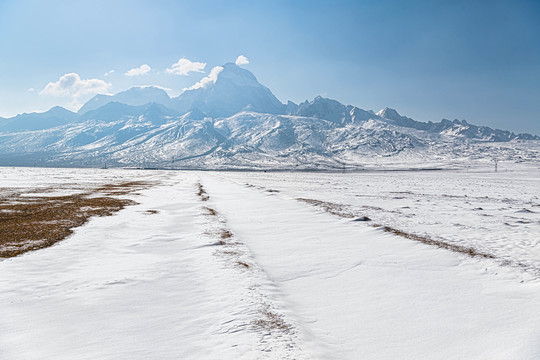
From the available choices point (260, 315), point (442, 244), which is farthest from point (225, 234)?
point (442, 244)

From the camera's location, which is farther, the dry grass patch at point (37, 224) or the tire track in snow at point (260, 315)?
the dry grass patch at point (37, 224)

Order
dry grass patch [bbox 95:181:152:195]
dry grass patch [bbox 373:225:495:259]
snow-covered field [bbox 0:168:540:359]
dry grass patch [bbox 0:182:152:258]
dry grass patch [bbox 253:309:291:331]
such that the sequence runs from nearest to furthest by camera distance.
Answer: snow-covered field [bbox 0:168:540:359] < dry grass patch [bbox 253:309:291:331] < dry grass patch [bbox 373:225:495:259] < dry grass patch [bbox 0:182:152:258] < dry grass patch [bbox 95:181:152:195]

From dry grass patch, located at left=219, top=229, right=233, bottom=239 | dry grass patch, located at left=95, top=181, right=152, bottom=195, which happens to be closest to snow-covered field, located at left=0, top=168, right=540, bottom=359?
dry grass patch, located at left=219, top=229, right=233, bottom=239

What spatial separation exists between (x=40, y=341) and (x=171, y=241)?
350 inches

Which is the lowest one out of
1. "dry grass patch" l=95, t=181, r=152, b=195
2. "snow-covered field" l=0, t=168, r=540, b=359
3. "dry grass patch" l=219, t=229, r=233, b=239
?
"dry grass patch" l=95, t=181, r=152, b=195

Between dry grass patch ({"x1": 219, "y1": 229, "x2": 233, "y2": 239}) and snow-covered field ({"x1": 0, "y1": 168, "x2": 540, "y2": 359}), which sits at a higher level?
snow-covered field ({"x1": 0, "y1": 168, "x2": 540, "y2": 359})

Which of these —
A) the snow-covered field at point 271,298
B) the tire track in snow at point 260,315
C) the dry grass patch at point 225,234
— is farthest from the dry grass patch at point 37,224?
the tire track in snow at point 260,315

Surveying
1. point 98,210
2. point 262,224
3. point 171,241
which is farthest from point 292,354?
point 98,210

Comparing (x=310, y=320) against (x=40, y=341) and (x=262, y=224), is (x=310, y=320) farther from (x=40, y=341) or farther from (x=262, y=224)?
(x=262, y=224)

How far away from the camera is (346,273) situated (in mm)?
10383

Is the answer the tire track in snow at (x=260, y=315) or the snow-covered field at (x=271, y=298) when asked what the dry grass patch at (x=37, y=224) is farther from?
the tire track in snow at (x=260, y=315)

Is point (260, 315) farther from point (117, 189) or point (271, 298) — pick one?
point (117, 189)

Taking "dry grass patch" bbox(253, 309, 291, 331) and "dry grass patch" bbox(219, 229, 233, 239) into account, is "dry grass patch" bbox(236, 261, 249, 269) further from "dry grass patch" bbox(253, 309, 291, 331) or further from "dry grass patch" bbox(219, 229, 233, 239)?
"dry grass patch" bbox(219, 229, 233, 239)

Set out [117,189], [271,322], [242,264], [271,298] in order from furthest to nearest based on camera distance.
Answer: [117,189] → [242,264] → [271,298] → [271,322]
